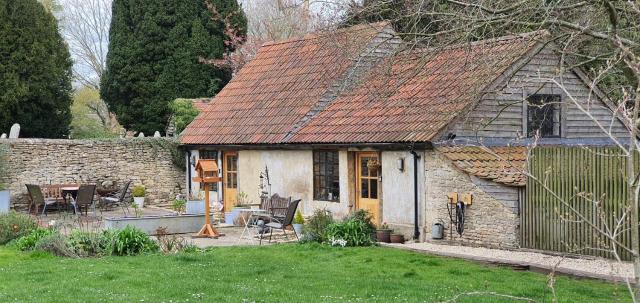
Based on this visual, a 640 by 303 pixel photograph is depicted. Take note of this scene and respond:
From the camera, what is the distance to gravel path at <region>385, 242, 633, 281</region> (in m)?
12.7

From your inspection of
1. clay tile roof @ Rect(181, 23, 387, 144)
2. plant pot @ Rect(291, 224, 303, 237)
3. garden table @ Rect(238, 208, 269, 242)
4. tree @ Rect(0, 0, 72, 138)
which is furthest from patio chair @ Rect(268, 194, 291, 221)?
tree @ Rect(0, 0, 72, 138)

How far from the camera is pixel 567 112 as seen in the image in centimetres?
1911

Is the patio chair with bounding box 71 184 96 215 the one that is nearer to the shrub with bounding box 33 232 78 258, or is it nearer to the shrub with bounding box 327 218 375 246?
the shrub with bounding box 33 232 78 258

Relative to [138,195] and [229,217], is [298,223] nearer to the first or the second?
[229,217]

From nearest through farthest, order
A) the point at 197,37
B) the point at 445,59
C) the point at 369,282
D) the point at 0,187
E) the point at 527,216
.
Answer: the point at 369,282, the point at 527,216, the point at 445,59, the point at 0,187, the point at 197,37

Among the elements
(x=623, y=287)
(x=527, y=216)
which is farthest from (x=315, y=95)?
(x=623, y=287)

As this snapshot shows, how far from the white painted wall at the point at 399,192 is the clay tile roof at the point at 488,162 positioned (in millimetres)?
954

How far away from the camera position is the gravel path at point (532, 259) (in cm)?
1268

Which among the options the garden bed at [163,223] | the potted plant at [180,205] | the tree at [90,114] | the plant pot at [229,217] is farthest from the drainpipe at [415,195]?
the tree at [90,114]

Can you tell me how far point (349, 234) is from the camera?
54.1ft

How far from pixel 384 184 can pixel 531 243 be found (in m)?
4.31

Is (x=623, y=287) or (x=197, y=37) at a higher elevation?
(x=197, y=37)

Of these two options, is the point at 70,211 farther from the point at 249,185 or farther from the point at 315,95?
the point at 315,95

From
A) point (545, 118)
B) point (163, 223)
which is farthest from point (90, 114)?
point (545, 118)
